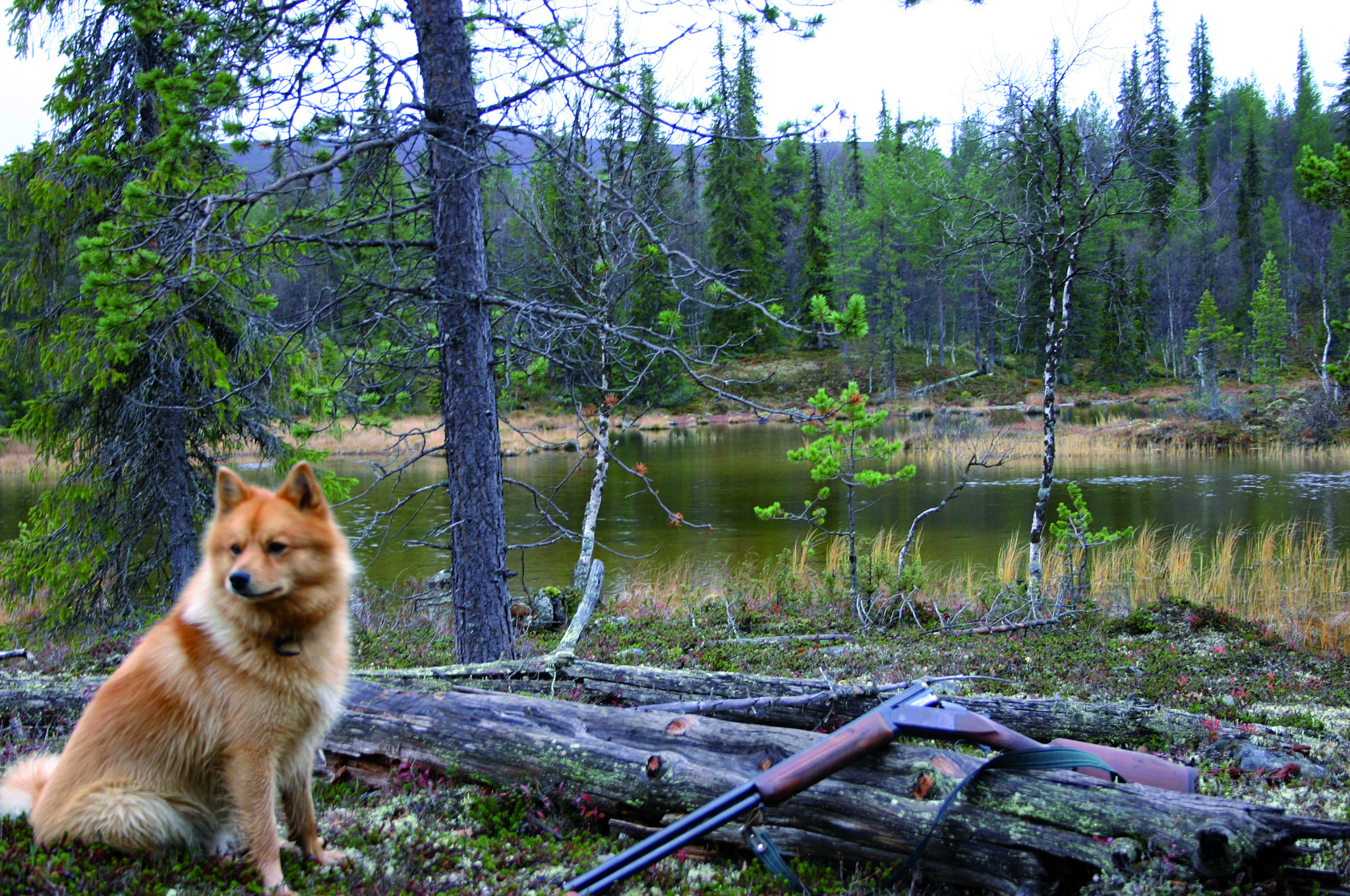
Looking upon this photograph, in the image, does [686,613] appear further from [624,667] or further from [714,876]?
[714,876]

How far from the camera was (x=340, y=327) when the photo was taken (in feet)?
21.5

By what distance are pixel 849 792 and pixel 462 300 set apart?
4.56 meters

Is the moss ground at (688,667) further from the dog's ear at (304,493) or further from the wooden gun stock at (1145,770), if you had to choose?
the dog's ear at (304,493)

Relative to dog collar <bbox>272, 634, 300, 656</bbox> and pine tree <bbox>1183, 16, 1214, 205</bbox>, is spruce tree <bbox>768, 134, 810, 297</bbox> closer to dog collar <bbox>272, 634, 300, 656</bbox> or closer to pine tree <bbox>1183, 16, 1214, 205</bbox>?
pine tree <bbox>1183, 16, 1214, 205</bbox>

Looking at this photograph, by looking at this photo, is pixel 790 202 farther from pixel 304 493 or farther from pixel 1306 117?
pixel 304 493

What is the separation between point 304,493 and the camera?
9.88ft

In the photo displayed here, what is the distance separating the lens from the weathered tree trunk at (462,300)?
6.06 m

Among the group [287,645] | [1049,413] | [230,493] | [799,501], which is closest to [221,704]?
[287,645]

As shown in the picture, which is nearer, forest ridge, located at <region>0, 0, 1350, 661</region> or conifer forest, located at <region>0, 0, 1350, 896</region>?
conifer forest, located at <region>0, 0, 1350, 896</region>

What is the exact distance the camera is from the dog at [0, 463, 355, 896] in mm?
2887

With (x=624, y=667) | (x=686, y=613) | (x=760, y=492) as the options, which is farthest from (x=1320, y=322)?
(x=624, y=667)

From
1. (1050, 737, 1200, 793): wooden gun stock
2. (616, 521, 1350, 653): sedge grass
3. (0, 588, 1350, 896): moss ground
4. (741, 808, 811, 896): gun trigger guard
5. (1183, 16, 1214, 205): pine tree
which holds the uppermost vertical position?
(1183, 16, 1214, 205): pine tree

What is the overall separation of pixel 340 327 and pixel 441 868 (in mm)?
4708

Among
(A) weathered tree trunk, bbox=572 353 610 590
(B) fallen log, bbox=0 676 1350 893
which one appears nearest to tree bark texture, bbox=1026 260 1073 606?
(A) weathered tree trunk, bbox=572 353 610 590
